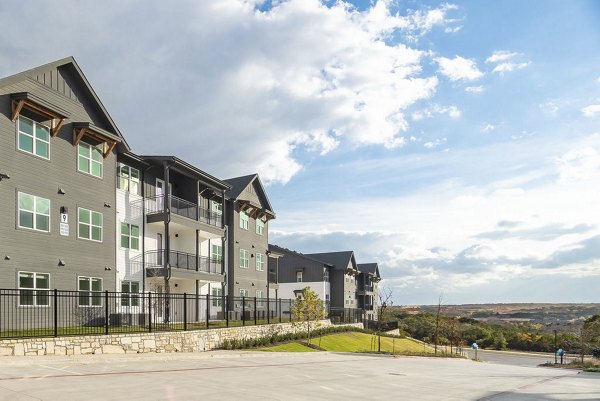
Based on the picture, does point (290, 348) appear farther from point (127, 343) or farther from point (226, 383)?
point (226, 383)

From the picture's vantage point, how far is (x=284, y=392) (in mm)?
13703

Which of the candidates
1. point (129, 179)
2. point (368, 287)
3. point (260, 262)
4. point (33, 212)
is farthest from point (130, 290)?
point (368, 287)

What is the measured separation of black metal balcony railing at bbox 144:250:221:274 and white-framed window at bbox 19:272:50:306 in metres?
8.08

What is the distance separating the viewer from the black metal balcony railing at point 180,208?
107ft

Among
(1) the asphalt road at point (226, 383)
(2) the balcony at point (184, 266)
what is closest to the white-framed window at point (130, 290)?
(2) the balcony at point (184, 266)

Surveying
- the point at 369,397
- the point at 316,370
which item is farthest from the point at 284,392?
the point at 316,370

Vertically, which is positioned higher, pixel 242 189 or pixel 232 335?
pixel 242 189

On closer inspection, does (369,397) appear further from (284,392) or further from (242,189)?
(242,189)

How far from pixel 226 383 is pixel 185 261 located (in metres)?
20.7

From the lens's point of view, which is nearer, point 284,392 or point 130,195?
point 284,392

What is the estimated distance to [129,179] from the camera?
31031 millimetres

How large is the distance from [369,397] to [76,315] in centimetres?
1552

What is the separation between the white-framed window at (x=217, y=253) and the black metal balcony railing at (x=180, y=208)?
8.04ft

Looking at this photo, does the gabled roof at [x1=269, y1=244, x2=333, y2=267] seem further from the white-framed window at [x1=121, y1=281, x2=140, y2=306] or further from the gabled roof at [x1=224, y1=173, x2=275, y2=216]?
the white-framed window at [x1=121, y1=281, x2=140, y2=306]
